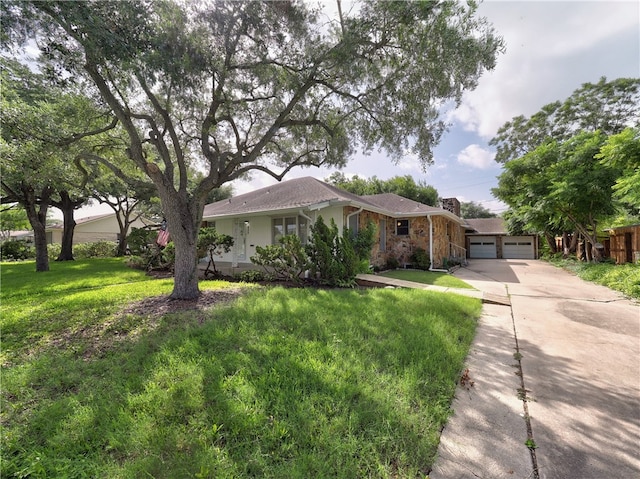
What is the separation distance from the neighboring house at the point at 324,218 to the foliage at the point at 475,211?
33.3 metres

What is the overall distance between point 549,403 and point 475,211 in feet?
160

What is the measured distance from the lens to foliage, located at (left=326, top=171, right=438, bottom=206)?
2814 centimetres

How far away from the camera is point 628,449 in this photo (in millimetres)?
2121

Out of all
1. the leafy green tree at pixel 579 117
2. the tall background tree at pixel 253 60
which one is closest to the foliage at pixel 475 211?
the leafy green tree at pixel 579 117

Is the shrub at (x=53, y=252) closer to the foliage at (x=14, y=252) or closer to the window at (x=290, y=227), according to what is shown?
the foliage at (x=14, y=252)

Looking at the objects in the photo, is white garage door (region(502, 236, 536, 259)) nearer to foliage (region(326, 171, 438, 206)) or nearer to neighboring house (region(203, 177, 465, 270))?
foliage (region(326, 171, 438, 206))

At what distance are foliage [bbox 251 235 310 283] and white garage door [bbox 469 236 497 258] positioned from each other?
22.8m

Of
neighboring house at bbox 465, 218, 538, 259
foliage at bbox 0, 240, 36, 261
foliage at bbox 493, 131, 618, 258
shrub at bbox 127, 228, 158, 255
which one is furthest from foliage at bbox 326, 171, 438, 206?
foliage at bbox 0, 240, 36, 261

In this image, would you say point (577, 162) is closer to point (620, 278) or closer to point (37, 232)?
point (620, 278)

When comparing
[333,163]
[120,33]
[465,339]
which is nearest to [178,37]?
[120,33]

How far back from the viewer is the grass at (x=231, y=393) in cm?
191

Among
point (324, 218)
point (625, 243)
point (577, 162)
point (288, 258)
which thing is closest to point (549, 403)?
point (288, 258)

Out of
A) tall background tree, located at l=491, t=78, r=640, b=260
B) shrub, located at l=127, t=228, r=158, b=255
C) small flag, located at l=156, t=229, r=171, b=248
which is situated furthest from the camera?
shrub, located at l=127, t=228, r=158, b=255

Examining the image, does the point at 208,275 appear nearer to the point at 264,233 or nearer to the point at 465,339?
the point at 264,233
